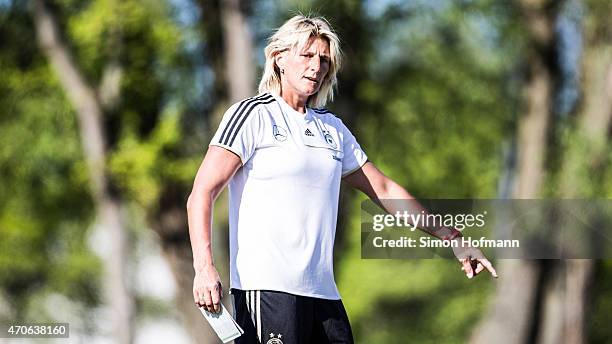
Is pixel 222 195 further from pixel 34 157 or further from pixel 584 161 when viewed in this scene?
pixel 584 161

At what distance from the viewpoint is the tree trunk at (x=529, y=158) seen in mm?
15516

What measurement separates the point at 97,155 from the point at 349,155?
13596 mm

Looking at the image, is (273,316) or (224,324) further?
(273,316)

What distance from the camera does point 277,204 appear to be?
3.91 meters

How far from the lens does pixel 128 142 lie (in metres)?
17.4

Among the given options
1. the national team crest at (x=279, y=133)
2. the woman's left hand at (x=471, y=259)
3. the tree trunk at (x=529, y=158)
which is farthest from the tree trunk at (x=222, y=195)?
the national team crest at (x=279, y=133)

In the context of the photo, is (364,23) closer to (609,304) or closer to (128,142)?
(128,142)

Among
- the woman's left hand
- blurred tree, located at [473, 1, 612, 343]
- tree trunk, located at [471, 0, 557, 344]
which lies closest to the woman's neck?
the woman's left hand

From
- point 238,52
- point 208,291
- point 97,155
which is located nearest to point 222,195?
point 97,155

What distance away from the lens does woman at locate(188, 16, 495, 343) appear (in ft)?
12.7

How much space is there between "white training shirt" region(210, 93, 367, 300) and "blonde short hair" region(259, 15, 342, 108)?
16 centimetres

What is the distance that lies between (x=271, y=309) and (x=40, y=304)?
72.4 feet

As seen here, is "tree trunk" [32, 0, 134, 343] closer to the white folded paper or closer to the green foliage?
the green foliage

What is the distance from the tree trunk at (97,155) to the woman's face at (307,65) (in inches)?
540
